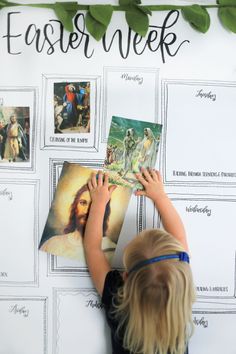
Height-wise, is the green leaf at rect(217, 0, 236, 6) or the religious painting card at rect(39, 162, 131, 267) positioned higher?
the green leaf at rect(217, 0, 236, 6)

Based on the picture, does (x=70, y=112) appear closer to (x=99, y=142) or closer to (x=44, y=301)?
(x=99, y=142)

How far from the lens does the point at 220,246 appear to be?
802 millimetres

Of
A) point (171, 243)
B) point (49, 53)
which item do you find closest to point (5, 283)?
point (171, 243)

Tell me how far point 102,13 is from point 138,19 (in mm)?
73

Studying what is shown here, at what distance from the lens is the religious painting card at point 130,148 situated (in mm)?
784

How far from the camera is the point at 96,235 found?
2.54ft

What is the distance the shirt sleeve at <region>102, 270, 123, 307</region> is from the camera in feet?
2.45

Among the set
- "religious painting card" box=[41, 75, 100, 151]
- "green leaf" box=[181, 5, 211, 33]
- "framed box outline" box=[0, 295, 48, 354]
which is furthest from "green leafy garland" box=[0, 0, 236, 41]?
"framed box outline" box=[0, 295, 48, 354]

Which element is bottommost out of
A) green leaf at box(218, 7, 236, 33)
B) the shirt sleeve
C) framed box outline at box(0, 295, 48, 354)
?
framed box outline at box(0, 295, 48, 354)

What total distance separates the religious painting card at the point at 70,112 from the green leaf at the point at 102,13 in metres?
0.11

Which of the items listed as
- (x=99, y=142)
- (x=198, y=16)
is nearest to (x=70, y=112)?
(x=99, y=142)

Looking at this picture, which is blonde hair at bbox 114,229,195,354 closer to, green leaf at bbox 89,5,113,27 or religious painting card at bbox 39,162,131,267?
religious painting card at bbox 39,162,131,267

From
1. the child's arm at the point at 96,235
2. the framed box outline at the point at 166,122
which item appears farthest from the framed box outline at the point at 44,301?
the framed box outline at the point at 166,122

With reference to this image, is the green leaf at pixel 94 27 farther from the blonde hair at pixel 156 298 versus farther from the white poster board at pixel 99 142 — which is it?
the blonde hair at pixel 156 298
